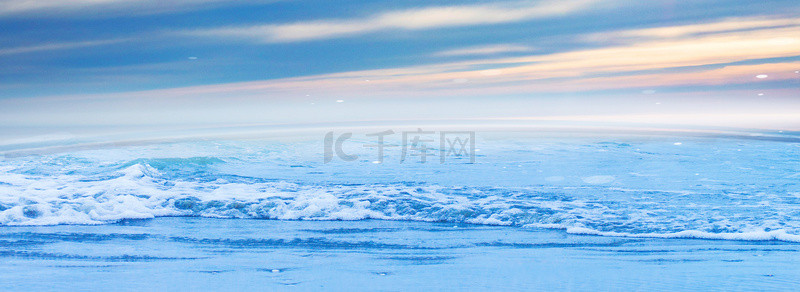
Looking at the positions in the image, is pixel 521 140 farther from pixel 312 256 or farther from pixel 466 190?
pixel 312 256

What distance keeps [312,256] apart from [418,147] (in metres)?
9.16

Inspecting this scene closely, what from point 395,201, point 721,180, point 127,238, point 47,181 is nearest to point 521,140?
point 721,180

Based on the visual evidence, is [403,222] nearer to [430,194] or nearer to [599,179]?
[430,194]

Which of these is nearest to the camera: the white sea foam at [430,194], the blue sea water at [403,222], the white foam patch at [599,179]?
the blue sea water at [403,222]

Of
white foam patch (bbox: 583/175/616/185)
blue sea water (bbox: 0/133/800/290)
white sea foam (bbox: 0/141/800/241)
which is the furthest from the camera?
white foam patch (bbox: 583/175/616/185)

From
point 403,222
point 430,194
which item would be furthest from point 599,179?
point 403,222

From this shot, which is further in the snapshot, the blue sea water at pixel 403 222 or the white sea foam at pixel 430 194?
the white sea foam at pixel 430 194

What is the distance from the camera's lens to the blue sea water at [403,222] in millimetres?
3857

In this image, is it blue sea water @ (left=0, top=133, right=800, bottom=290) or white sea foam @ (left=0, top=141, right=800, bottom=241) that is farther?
white sea foam @ (left=0, top=141, right=800, bottom=241)

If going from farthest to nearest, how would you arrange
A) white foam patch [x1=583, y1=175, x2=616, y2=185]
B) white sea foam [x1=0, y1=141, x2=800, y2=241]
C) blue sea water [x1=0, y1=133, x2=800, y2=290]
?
white foam patch [x1=583, y1=175, x2=616, y2=185] < white sea foam [x1=0, y1=141, x2=800, y2=241] < blue sea water [x1=0, y1=133, x2=800, y2=290]

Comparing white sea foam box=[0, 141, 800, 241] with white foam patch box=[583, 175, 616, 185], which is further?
white foam patch box=[583, 175, 616, 185]

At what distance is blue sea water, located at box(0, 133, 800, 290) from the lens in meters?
3.86

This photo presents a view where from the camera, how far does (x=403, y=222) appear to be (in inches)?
231

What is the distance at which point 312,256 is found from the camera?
4.43 meters
